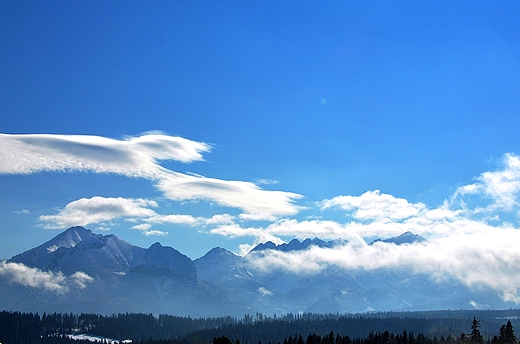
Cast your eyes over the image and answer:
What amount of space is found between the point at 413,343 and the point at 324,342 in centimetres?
2762

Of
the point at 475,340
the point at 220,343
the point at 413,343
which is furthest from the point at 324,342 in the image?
the point at 220,343

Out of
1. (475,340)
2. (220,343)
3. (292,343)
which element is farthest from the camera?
(292,343)

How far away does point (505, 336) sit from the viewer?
15750cm

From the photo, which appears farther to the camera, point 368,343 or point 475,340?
point 368,343

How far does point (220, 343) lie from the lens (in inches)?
4405

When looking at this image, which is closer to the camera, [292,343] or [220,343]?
[220,343]

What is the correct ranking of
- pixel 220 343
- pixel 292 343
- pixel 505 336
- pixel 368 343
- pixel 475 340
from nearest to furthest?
pixel 220 343 → pixel 475 340 → pixel 505 336 → pixel 292 343 → pixel 368 343

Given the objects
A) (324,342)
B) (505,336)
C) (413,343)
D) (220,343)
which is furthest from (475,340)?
(220,343)

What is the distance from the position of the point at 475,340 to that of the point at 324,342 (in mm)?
53619

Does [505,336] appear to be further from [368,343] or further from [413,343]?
[368,343]

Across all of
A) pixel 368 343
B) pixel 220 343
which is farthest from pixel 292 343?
pixel 220 343

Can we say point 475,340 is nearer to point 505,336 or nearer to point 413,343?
point 505,336

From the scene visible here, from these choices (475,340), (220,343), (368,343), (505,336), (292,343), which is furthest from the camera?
(368,343)

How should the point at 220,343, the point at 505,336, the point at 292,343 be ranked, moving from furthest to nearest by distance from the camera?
the point at 292,343 → the point at 505,336 → the point at 220,343
